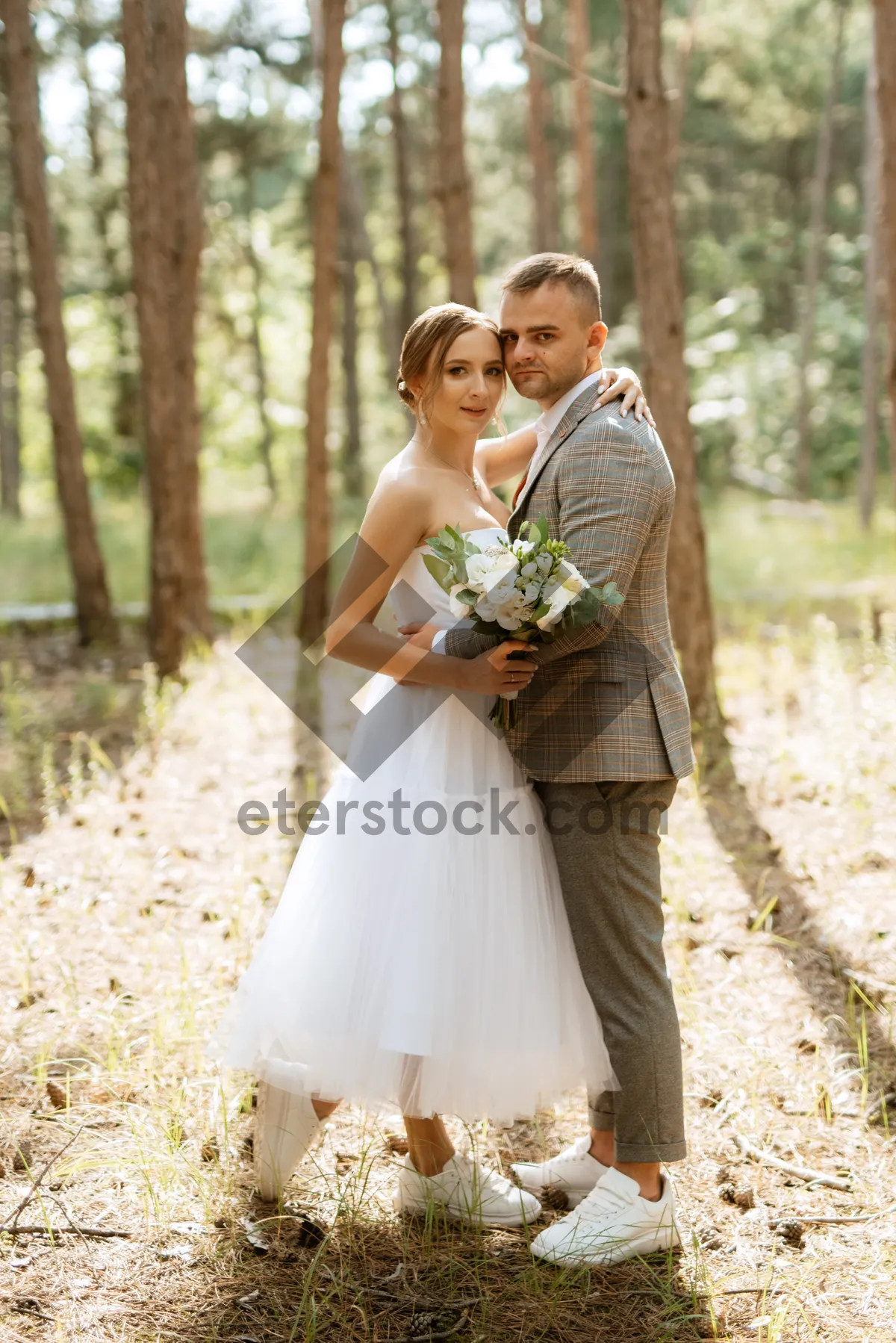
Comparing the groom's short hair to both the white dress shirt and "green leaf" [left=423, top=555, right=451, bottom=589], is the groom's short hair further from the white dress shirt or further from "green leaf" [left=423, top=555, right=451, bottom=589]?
"green leaf" [left=423, top=555, right=451, bottom=589]

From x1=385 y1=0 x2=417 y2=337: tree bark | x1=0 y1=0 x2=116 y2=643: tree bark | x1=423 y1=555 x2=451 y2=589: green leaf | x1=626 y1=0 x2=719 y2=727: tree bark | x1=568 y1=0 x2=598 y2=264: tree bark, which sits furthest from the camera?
x1=385 y1=0 x2=417 y2=337: tree bark

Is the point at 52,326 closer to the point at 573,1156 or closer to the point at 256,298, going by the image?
the point at 573,1156

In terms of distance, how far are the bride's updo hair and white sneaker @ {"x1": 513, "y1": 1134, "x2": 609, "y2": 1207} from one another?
2061 mm

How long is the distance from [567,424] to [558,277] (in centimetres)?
36

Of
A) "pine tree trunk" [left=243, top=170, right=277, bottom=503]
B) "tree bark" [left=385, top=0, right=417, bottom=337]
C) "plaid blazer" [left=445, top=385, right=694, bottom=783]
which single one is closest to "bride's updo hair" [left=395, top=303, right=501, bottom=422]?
"plaid blazer" [left=445, top=385, right=694, bottom=783]

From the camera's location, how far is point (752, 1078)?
3578mm

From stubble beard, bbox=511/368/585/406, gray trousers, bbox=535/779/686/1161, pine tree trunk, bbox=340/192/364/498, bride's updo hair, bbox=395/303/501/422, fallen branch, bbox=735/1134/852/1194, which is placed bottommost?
fallen branch, bbox=735/1134/852/1194

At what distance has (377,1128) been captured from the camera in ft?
11.6

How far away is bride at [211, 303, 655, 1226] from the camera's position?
2.75m

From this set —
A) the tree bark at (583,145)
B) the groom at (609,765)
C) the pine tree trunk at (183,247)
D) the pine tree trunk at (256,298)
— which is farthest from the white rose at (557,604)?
the pine tree trunk at (256,298)

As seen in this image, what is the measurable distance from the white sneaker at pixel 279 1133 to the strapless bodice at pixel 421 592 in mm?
1276

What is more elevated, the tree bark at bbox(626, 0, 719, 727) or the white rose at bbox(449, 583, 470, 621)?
the tree bark at bbox(626, 0, 719, 727)

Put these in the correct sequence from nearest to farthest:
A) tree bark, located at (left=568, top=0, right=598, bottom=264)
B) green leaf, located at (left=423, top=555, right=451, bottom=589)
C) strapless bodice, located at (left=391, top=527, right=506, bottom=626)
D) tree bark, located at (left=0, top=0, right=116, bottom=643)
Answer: green leaf, located at (left=423, top=555, right=451, bottom=589)
strapless bodice, located at (left=391, top=527, right=506, bottom=626)
tree bark, located at (left=0, top=0, right=116, bottom=643)
tree bark, located at (left=568, top=0, right=598, bottom=264)

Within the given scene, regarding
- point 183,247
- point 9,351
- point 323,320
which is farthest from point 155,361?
point 9,351
